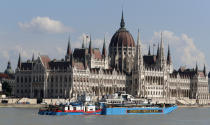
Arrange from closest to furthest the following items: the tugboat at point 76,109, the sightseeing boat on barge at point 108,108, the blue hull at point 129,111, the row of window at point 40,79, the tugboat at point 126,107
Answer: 1. the tugboat at point 76,109
2. the sightseeing boat on barge at point 108,108
3. the blue hull at point 129,111
4. the tugboat at point 126,107
5. the row of window at point 40,79

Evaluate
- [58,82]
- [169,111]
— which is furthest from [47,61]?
[169,111]

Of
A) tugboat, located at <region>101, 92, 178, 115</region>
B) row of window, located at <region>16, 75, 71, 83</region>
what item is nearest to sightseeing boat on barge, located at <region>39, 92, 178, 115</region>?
tugboat, located at <region>101, 92, 178, 115</region>

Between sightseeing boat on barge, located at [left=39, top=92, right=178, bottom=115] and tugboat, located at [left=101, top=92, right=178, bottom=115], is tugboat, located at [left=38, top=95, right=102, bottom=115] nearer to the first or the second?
sightseeing boat on barge, located at [left=39, top=92, right=178, bottom=115]

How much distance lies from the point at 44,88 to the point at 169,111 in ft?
176

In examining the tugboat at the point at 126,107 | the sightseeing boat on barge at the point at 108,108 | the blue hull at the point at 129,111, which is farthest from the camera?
the tugboat at the point at 126,107

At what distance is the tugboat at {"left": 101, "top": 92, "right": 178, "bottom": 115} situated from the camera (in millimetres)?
128375

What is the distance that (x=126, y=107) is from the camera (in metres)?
131

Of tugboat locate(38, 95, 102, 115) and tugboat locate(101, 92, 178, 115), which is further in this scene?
tugboat locate(101, 92, 178, 115)

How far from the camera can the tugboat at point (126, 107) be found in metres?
128

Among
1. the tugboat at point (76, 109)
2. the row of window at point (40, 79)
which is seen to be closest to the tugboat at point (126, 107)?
the tugboat at point (76, 109)

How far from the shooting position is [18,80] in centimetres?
19700

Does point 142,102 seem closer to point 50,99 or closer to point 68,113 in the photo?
point 68,113

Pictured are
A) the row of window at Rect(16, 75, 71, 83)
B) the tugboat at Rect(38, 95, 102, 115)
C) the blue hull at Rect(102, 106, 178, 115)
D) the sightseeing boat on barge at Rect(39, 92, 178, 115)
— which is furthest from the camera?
the row of window at Rect(16, 75, 71, 83)

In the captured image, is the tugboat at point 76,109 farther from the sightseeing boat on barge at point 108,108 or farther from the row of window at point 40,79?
the row of window at point 40,79
